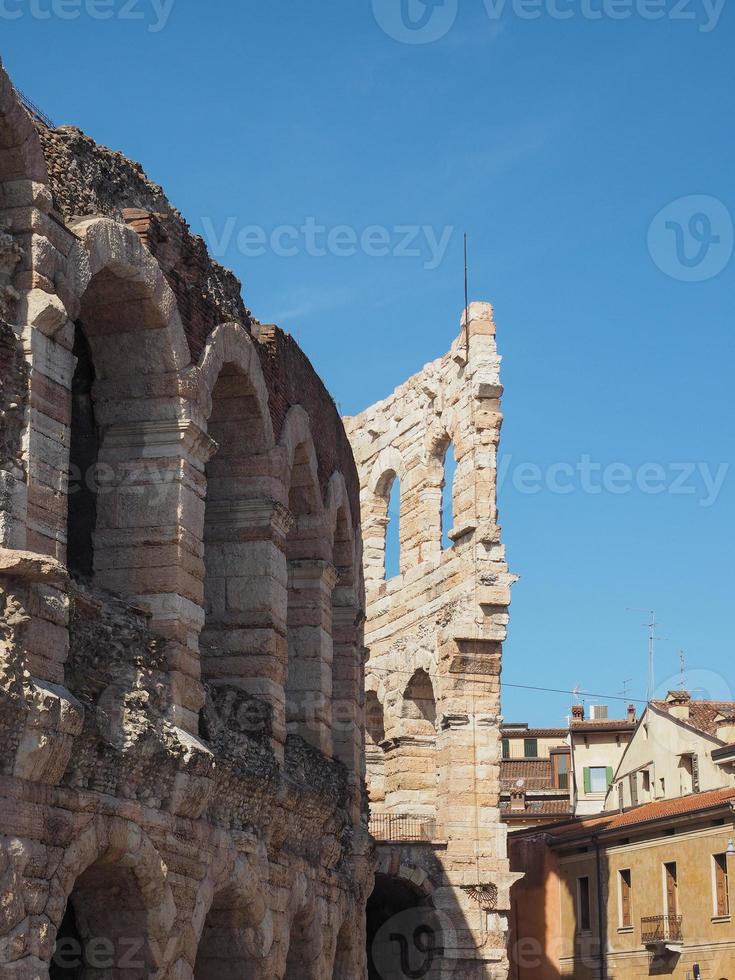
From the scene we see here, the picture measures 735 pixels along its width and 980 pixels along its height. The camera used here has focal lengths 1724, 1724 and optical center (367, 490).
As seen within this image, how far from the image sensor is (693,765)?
38.2 metres

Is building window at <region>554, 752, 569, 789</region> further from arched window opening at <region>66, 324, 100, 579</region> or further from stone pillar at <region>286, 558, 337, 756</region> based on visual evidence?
arched window opening at <region>66, 324, 100, 579</region>

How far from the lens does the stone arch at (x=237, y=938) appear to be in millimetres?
15359

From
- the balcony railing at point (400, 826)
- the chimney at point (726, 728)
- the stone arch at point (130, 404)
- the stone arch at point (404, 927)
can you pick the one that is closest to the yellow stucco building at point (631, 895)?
the chimney at point (726, 728)

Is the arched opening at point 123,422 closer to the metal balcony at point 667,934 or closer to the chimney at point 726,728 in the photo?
Result: the metal balcony at point 667,934

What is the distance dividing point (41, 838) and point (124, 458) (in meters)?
3.92

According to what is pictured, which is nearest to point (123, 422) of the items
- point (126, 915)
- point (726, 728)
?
point (126, 915)

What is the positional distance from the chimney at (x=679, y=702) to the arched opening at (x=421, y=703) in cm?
1097

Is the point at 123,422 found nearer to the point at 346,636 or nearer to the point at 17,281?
the point at 17,281

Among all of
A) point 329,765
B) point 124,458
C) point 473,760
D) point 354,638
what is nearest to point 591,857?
point 473,760

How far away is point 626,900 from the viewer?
36.8m

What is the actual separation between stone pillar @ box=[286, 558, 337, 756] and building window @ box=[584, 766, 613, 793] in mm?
29712

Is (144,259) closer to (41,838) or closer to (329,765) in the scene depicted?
(41,838)

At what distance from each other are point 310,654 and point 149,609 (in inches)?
213

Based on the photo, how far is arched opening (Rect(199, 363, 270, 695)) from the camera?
54.6 feet
